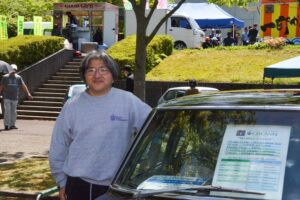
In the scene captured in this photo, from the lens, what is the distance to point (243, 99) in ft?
11.8

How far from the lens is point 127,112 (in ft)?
13.3

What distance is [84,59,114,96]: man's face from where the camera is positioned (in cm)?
407

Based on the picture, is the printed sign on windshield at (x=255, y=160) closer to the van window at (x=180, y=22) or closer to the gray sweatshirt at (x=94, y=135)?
the gray sweatshirt at (x=94, y=135)

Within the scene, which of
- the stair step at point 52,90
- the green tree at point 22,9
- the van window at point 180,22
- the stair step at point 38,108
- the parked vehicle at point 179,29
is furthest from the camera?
the green tree at point 22,9

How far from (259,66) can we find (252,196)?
19935mm

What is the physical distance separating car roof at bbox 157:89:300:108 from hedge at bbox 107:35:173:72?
56.7 ft

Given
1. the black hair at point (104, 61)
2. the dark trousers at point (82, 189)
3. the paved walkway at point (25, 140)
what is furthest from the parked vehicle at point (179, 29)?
the dark trousers at point (82, 189)

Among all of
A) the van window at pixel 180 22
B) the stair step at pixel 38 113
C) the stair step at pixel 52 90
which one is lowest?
the stair step at pixel 38 113

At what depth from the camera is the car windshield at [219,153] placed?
9.98 feet

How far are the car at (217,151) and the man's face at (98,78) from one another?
53cm

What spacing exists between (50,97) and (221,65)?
22.4 feet

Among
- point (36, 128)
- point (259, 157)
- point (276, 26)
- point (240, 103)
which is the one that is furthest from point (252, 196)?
point (276, 26)

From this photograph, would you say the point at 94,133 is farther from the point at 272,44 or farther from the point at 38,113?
the point at 272,44

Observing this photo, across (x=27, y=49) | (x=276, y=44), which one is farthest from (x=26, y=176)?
(x=276, y=44)
